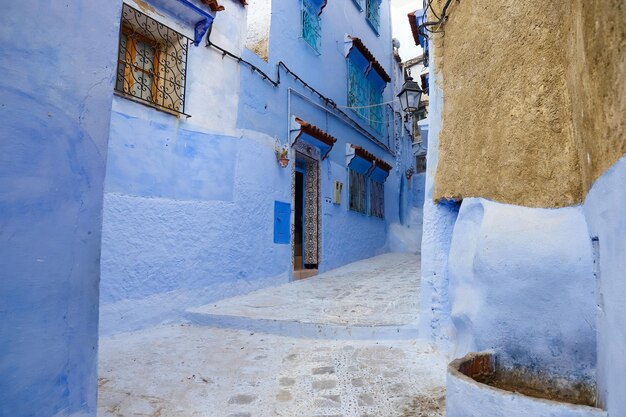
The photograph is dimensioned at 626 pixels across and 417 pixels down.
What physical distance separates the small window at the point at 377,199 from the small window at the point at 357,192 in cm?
55

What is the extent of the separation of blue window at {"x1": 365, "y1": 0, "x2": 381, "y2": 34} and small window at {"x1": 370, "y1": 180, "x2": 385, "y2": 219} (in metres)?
5.49

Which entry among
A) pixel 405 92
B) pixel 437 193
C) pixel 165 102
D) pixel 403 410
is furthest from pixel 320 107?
pixel 403 410

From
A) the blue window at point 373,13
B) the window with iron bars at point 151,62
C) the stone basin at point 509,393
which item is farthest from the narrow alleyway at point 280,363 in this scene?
the blue window at point 373,13

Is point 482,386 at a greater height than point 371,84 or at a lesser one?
lesser

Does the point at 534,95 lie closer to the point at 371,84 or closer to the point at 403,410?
the point at 403,410

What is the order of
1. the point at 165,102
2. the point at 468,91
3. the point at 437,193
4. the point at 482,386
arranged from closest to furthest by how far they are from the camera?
the point at 482,386, the point at 468,91, the point at 437,193, the point at 165,102

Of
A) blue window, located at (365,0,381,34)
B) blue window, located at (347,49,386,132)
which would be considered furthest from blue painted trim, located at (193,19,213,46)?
blue window, located at (365,0,381,34)

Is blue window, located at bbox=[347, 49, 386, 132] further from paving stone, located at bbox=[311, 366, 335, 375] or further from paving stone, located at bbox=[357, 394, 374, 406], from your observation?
paving stone, located at bbox=[357, 394, 374, 406]

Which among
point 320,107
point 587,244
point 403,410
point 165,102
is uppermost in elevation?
point 320,107

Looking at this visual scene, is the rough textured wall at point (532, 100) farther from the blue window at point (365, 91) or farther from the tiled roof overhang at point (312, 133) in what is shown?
the blue window at point (365, 91)

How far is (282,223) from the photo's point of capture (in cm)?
762

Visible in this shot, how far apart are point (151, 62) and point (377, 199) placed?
8436 mm

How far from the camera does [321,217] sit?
900 centimetres

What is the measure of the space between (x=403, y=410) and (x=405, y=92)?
454cm
